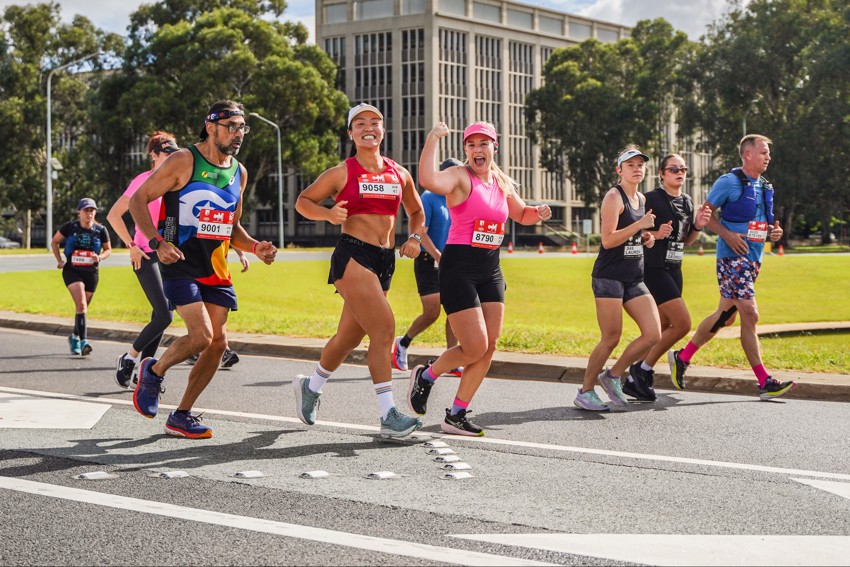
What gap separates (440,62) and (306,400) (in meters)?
88.2

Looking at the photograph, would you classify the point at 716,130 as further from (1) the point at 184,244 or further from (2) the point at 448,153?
(1) the point at 184,244

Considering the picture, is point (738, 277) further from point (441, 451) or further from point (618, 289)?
point (441, 451)

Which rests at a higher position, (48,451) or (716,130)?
(716,130)

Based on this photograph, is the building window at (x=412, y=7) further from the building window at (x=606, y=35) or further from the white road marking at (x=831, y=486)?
the white road marking at (x=831, y=486)

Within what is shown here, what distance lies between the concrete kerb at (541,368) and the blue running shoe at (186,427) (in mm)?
4368

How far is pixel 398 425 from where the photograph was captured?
265 inches

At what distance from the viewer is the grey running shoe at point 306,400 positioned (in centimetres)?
718

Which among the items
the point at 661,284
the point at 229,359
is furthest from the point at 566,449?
the point at 229,359

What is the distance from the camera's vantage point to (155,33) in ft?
210

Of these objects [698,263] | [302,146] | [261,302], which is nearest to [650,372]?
[261,302]

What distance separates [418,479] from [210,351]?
1.81 meters

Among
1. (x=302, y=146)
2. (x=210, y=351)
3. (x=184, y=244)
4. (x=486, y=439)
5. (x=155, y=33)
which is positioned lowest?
(x=486, y=439)

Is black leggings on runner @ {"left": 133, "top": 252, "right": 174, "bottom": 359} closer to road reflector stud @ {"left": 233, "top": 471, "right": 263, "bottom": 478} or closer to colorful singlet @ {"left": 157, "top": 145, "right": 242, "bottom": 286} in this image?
colorful singlet @ {"left": 157, "top": 145, "right": 242, "bottom": 286}

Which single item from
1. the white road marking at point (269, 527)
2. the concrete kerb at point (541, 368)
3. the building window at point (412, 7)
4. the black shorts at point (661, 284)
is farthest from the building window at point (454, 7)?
the white road marking at point (269, 527)
